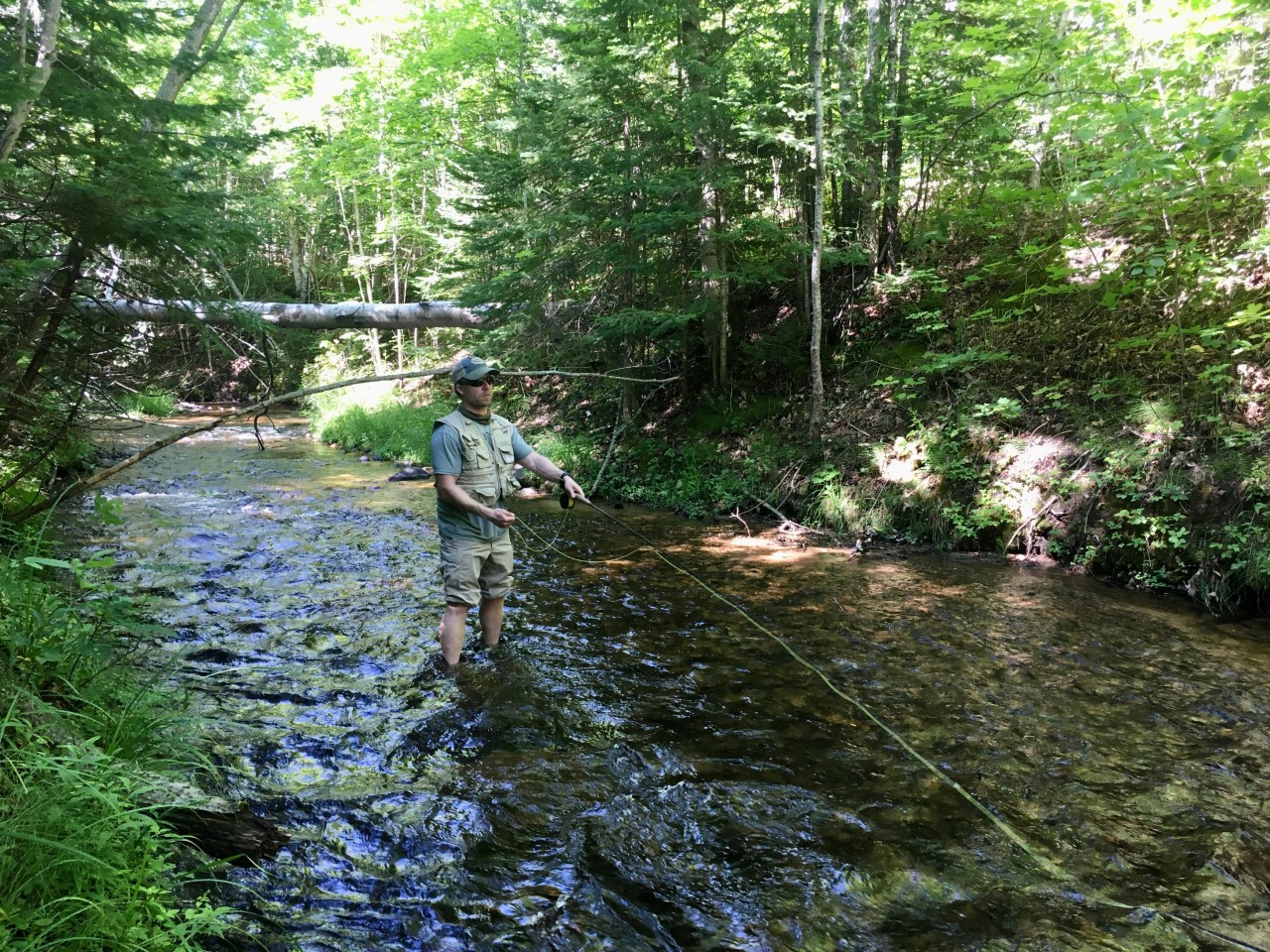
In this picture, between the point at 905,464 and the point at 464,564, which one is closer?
the point at 464,564

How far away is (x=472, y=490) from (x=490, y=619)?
1179mm

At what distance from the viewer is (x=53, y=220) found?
16.6 feet

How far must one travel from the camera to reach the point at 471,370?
16.7 feet

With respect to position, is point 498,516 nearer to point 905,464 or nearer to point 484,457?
point 484,457

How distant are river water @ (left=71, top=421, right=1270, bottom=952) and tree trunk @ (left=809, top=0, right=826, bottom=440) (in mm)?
4085

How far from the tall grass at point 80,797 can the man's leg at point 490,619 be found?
232 cm

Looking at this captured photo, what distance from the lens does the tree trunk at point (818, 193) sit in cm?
988

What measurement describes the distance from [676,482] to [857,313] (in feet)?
14.5

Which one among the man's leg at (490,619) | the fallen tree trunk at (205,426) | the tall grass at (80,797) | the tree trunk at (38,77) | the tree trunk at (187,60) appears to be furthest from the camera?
the tree trunk at (187,60)

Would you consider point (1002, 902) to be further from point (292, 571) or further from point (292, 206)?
point (292, 206)

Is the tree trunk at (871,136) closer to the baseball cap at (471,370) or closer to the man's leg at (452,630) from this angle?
the baseball cap at (471,370)

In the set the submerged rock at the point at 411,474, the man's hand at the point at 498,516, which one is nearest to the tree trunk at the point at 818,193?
the man's hand at the point at 498,516

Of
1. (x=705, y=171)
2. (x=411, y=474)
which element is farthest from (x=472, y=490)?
(x=411, y=474)

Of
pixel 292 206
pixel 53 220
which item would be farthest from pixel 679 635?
pixel 292 206
